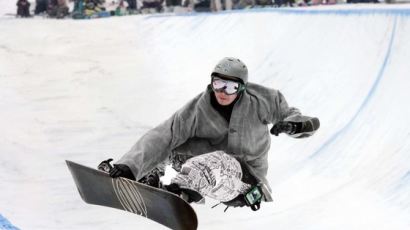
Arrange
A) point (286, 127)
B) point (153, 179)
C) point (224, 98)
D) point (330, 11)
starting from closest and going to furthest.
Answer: point (286, 127) → point (224, 98) → point (153, 179) → point (330, 11)

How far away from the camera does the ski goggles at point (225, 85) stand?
4.58 m

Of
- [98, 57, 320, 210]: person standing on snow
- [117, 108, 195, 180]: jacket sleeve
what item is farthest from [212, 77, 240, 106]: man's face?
[117, 108, 195, 180]: jacket sleeve

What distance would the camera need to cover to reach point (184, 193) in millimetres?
4641

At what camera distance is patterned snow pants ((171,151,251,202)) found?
460 centimetres

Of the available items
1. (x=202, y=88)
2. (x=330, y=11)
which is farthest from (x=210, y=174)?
(x=202, y=88)

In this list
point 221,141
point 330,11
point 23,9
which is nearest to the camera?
point 221,141

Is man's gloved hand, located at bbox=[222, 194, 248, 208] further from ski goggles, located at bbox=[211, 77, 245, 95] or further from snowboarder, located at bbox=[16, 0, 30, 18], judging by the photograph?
snowboarder, located at bbox=[16, 0, 30, 18]

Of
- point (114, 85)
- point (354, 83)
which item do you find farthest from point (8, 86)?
point (354, 83)

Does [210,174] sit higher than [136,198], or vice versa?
[210,174]

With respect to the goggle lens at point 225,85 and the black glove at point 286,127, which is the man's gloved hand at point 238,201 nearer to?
the black glove at point 286,127

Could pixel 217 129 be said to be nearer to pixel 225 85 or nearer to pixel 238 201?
pixel 225 85

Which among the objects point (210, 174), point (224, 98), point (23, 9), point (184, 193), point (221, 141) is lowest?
point (23, 9)

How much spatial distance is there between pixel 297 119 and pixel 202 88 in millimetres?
4944

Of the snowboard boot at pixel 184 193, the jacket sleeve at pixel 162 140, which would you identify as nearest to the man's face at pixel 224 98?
the jacket sleeve at pixel 162 140
